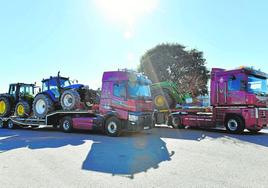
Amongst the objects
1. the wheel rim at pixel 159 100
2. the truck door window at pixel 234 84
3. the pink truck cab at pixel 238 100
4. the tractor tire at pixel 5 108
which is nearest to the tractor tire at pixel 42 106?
the tractor tire at pixel 5 108

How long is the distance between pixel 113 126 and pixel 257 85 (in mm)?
7524

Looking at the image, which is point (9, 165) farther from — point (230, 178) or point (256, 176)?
point (256, 176)

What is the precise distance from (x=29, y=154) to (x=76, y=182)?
336 cm

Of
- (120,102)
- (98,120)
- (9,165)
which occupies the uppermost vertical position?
(120,102)

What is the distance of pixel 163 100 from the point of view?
15.7 meters

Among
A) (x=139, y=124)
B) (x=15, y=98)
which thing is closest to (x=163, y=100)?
(x=139, y=124)

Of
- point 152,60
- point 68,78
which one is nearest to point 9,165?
point 68,78

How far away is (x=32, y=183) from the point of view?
4605 mm

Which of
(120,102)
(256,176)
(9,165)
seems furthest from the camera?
(120,102)

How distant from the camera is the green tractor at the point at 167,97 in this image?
610 inches

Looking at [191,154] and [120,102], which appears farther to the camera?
[120,102]

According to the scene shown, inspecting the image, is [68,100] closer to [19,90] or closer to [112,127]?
[112,127]

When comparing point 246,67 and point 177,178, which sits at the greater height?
point 246,67

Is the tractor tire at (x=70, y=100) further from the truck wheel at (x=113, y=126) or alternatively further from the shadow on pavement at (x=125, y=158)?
the shadow on pavement at (x=125, y=158)
